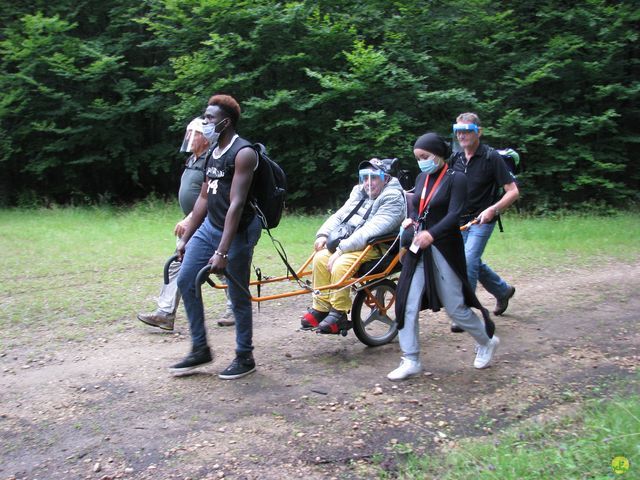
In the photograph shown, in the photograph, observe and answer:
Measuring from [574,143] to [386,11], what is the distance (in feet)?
20.2

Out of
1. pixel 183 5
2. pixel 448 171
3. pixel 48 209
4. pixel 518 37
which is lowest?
pixel 48 209

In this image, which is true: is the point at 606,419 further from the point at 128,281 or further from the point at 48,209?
the point at 48,209

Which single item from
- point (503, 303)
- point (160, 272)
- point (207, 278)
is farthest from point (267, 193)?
point (160, 272)

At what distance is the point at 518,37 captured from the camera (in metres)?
16.5

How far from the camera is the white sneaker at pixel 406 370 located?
16.2 feet

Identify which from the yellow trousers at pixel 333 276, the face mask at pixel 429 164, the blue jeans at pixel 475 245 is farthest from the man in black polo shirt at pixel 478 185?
the face mask at pixel 429 164

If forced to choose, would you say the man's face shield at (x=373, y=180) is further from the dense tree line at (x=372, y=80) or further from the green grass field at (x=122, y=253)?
the dense tree line at (x=372, y=80)

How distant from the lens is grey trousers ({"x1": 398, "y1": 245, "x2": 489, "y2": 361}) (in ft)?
16.1

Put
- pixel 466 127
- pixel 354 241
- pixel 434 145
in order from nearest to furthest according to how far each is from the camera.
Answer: pixel 434 145 → pixel 354 241 → pixel 466 127

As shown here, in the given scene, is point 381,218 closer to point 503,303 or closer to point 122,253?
point 503,303

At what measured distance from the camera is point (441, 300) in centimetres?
495

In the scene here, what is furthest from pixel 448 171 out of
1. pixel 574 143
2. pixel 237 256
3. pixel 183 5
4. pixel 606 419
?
pixel 183 5

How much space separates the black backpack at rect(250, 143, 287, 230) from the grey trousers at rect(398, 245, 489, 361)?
124cm

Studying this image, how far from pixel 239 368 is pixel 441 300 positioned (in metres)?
1.73
